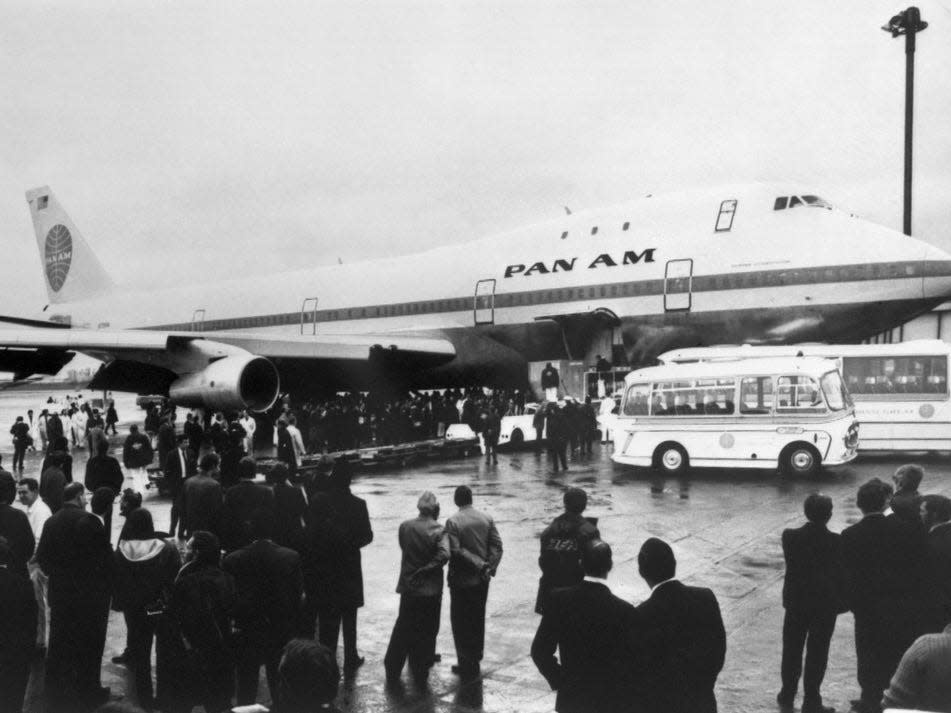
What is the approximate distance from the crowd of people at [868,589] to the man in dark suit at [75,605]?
4.61 m

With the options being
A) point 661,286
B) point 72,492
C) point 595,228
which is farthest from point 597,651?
point 595,228

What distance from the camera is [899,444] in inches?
742

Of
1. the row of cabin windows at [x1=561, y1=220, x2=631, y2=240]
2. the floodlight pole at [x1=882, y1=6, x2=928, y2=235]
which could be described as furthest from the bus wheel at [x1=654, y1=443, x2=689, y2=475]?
the floodlight pole at [x1=882, y1=6, x2=928, y2=235]

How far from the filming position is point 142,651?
239 inches

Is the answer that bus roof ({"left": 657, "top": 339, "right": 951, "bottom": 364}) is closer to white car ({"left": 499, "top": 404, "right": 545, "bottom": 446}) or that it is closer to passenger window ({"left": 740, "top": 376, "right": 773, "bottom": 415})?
passenger window ({"left": 740, "top": 376, "right": 773, "bottom": 415})

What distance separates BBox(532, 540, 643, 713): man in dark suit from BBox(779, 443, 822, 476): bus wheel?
1269cm

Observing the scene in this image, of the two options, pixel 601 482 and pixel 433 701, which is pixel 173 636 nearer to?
pixel 433 701

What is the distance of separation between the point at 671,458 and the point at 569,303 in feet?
20.5

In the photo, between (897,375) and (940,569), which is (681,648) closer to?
(940,569)

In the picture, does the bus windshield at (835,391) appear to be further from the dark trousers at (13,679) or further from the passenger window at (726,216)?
the dark trousers at (13,679)

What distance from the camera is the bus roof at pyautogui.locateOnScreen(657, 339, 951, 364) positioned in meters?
18.6

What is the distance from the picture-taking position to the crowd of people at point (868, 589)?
5.39m

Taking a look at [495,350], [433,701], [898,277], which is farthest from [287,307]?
[433,701]

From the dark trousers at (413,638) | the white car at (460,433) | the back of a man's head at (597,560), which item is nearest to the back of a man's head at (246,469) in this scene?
the dark trousers at (413,638)
